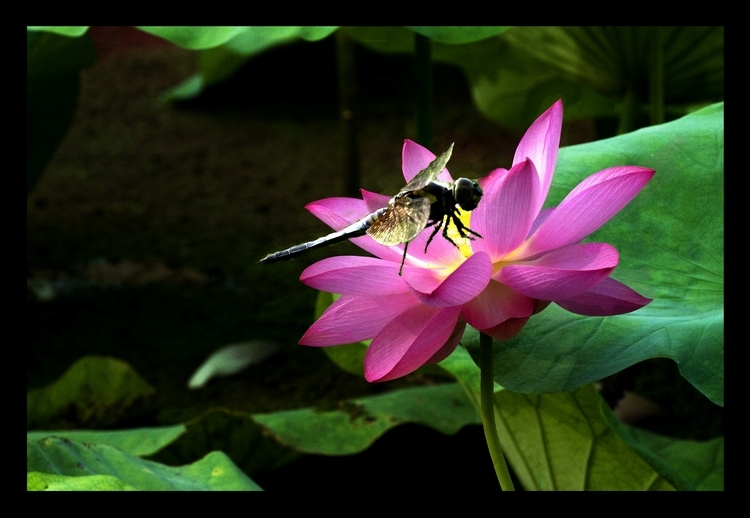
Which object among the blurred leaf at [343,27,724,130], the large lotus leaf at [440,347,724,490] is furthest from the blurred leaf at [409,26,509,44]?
the large lotus leaf at [440,347,724,490]

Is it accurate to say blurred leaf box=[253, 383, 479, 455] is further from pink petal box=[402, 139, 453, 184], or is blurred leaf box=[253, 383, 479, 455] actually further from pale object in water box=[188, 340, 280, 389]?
pink petal box=[402, 139, 453, 184]

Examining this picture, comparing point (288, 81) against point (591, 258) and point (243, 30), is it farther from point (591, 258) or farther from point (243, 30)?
point (591, 258)

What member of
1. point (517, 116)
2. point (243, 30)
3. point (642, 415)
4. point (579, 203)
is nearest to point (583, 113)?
point (517, 116)

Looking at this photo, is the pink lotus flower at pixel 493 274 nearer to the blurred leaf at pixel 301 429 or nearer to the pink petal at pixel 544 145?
the pink petal at pixel 544 145

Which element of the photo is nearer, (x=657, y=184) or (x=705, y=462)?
(x=657, y=184)

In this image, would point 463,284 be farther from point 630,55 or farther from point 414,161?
point 630,55

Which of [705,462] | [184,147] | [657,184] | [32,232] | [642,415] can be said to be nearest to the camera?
[657,184]
